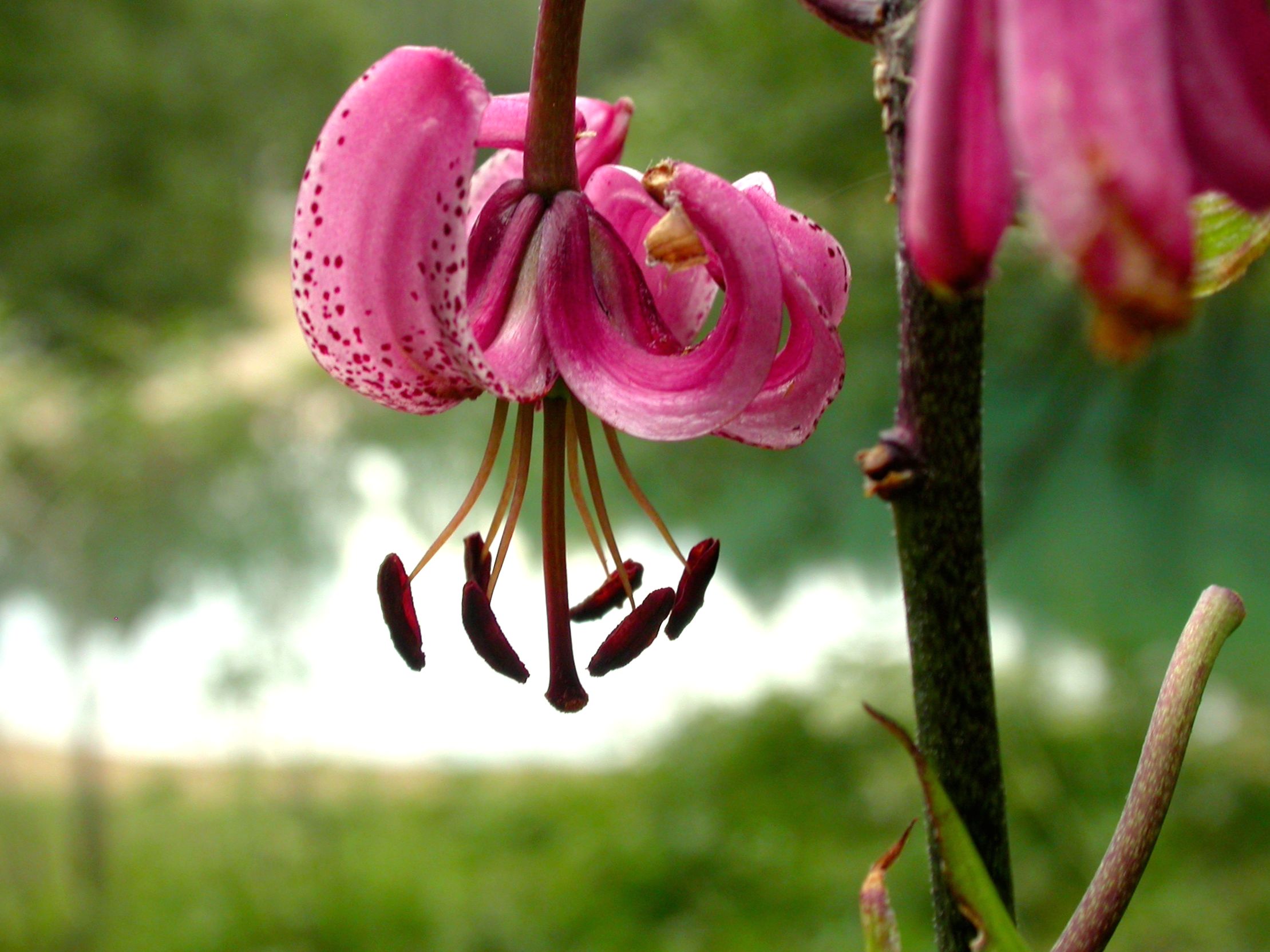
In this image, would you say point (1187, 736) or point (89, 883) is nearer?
point (1187, 736)

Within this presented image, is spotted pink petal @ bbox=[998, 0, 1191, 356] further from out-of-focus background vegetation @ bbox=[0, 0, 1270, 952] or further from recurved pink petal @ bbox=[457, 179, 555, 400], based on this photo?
out-of-focus background vegetation @ bbox=[0, 0, 1270, 952]

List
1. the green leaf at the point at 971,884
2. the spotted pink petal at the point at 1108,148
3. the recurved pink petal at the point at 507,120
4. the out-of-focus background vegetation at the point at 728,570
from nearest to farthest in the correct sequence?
the spotted pink petal at the point at 1108,148, the green leaf at the point at 971,884, the recurved pink petal at the point at 507,120, the out-of-focus background vegetation at the point at 728,570

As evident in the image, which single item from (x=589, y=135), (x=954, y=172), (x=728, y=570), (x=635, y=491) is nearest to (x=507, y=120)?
(x=589, y=135)

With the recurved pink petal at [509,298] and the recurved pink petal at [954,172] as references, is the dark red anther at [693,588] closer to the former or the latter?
the recurved pink petal at [509,298]

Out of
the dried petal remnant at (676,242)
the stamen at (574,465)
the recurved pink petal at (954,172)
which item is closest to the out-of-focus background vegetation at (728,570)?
the stamen at (574,465)

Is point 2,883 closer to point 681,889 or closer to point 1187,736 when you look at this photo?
point 681,889

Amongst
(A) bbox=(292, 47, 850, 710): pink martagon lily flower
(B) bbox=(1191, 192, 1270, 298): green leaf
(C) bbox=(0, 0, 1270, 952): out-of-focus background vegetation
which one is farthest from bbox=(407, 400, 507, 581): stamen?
(C) bbox=(0, 0, 1270, 952): out-of-focus background vegetation

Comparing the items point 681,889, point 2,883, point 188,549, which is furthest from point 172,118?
point 681,889
